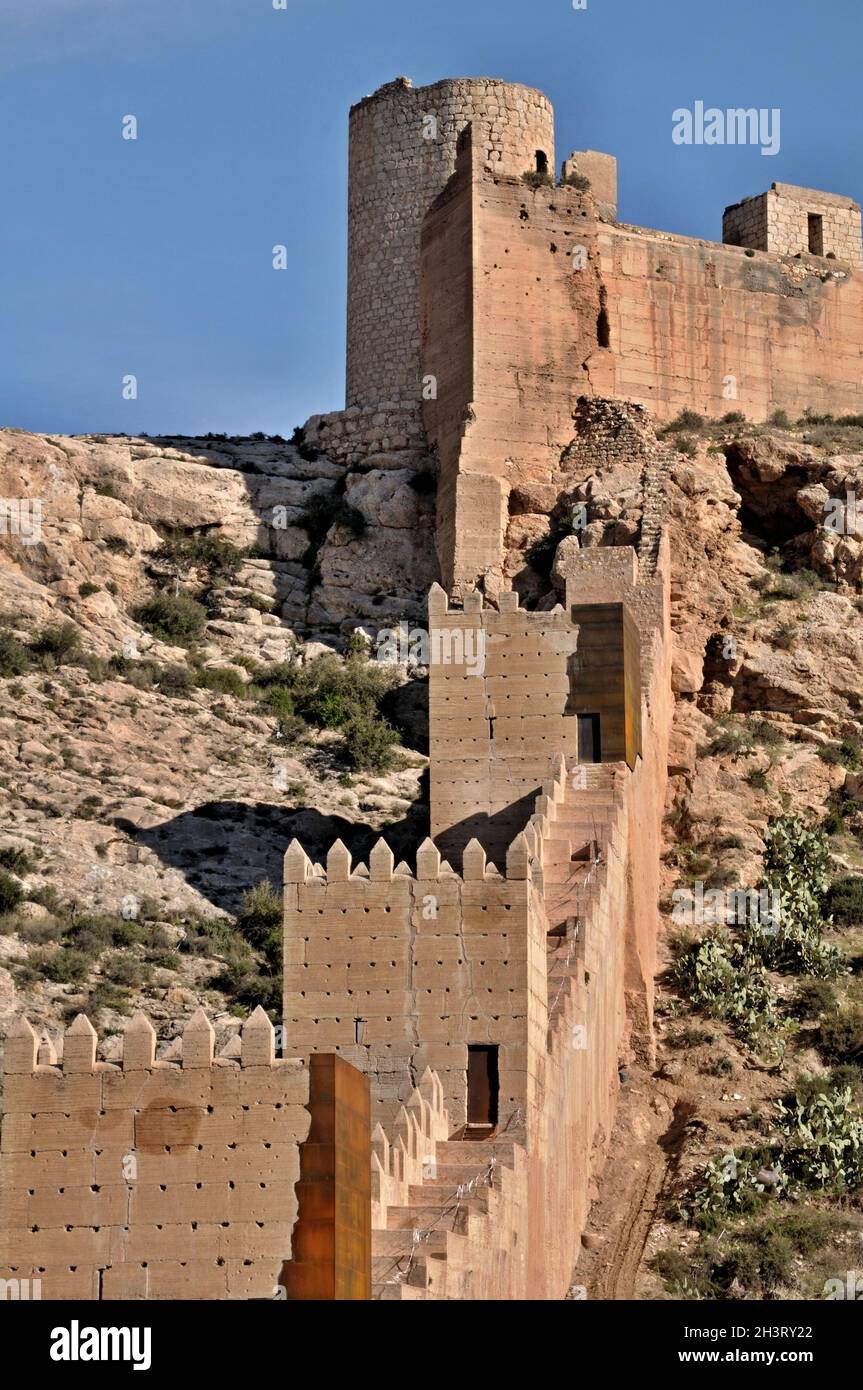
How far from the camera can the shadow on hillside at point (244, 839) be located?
1791 inches

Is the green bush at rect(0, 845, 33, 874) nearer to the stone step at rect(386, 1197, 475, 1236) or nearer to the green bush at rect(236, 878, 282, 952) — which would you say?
the green bush at rect(236, 878, 282, 952)

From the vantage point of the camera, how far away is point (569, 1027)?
36.8m

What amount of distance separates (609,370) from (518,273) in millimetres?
2222

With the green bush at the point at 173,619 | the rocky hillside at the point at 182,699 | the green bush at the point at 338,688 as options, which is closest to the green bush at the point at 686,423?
the rocky hillside at the point at 182,699

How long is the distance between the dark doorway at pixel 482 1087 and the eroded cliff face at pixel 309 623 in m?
7.14

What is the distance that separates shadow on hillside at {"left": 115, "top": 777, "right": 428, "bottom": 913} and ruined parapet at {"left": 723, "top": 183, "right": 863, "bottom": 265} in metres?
15.6

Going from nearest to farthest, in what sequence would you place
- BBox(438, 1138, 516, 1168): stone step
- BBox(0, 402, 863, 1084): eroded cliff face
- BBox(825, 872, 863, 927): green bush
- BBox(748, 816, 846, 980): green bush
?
BBox(438, 1138, 516, 1168): stone step, BBox(748, 816, 846, 980): green bush, BBox(825, 872, 863, 927): green bush, BBox(0, 402, 863, 1084): eroded cliff face

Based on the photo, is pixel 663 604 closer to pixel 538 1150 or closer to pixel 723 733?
pixel 723 733

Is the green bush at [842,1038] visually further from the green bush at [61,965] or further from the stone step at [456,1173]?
the stone step at [456,1173]

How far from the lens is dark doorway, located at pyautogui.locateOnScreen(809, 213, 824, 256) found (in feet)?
193

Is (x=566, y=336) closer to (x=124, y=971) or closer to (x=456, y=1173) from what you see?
(x=124, y=971)

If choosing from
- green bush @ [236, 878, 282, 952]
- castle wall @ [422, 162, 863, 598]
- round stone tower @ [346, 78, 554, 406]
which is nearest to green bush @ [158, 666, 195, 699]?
castle wall @ [422, 162, 863, 598]

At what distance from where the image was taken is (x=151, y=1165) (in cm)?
2841
